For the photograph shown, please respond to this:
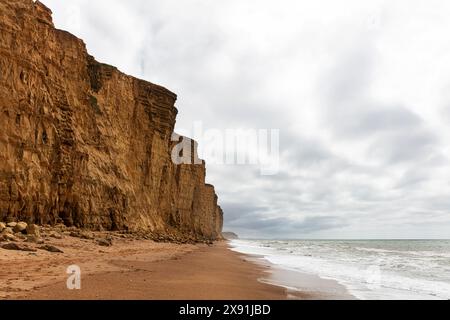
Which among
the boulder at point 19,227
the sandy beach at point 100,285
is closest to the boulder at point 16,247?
the sandy beach at point 100,285

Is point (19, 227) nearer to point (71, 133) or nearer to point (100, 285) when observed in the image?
point (100, 285)

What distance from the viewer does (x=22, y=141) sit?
19.1m

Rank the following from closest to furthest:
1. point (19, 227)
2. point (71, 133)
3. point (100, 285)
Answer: point (100, 285)
point (19, 227)
point (71, 133)

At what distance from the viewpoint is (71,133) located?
24031mm

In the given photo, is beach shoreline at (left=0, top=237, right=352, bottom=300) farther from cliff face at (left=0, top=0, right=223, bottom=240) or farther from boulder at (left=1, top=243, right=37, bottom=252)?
cliff face at (left=0, top=0, right=223, bottom=240)

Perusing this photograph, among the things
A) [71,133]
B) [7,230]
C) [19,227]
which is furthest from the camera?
[71,133]

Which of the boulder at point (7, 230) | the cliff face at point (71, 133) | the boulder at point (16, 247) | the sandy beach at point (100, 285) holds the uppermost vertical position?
the cliff face at point (71, 133)

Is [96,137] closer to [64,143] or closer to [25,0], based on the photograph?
[64,143]

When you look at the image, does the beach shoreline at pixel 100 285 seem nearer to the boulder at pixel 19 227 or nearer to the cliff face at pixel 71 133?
the boulder at pixel 19 227

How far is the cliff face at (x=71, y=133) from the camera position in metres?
18.8

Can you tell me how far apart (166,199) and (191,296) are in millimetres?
36455

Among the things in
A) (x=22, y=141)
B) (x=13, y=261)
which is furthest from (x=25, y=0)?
(x=13, y=261)

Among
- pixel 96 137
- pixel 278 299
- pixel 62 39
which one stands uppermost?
pixel 62 39

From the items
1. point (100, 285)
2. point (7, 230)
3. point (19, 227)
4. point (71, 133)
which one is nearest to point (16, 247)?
point (7, 230)
